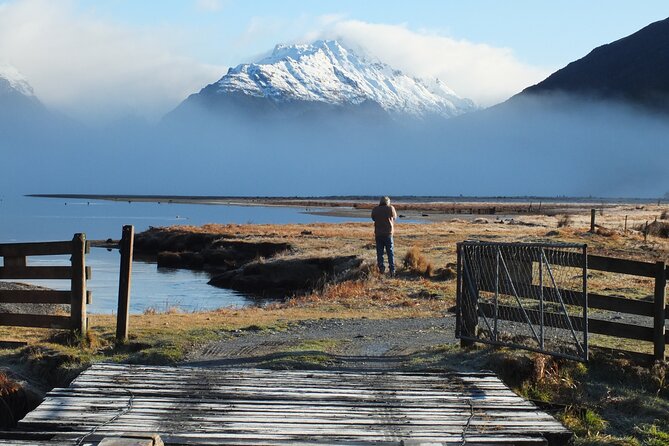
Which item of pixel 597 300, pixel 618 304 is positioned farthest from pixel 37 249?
pixel 618 304

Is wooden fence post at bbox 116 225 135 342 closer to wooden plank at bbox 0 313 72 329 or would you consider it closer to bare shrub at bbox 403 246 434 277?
wooden plank at bbox 0 313 72 329

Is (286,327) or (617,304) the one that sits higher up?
(617,304)

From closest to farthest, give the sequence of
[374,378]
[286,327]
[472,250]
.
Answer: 1. [374,378]
2. [472,250]
3. [286,327]

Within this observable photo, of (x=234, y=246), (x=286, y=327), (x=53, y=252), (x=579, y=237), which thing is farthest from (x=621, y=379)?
(x=234, y=246)

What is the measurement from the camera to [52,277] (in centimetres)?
1477

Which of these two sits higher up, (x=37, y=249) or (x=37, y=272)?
(x=37, y=249)

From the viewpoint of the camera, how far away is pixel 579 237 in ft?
135

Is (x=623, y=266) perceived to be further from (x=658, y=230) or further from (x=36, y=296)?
(x=658, y=230)

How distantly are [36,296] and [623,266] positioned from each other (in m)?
9.28

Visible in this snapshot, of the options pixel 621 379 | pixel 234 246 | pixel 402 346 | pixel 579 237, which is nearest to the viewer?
pixel 621 379

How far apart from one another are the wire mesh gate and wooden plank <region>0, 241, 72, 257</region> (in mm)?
6333

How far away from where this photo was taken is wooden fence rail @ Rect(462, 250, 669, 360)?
42.0 feet

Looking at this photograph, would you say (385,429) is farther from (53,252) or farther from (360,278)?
(360,278)

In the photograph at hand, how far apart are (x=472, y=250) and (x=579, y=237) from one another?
28.8m
